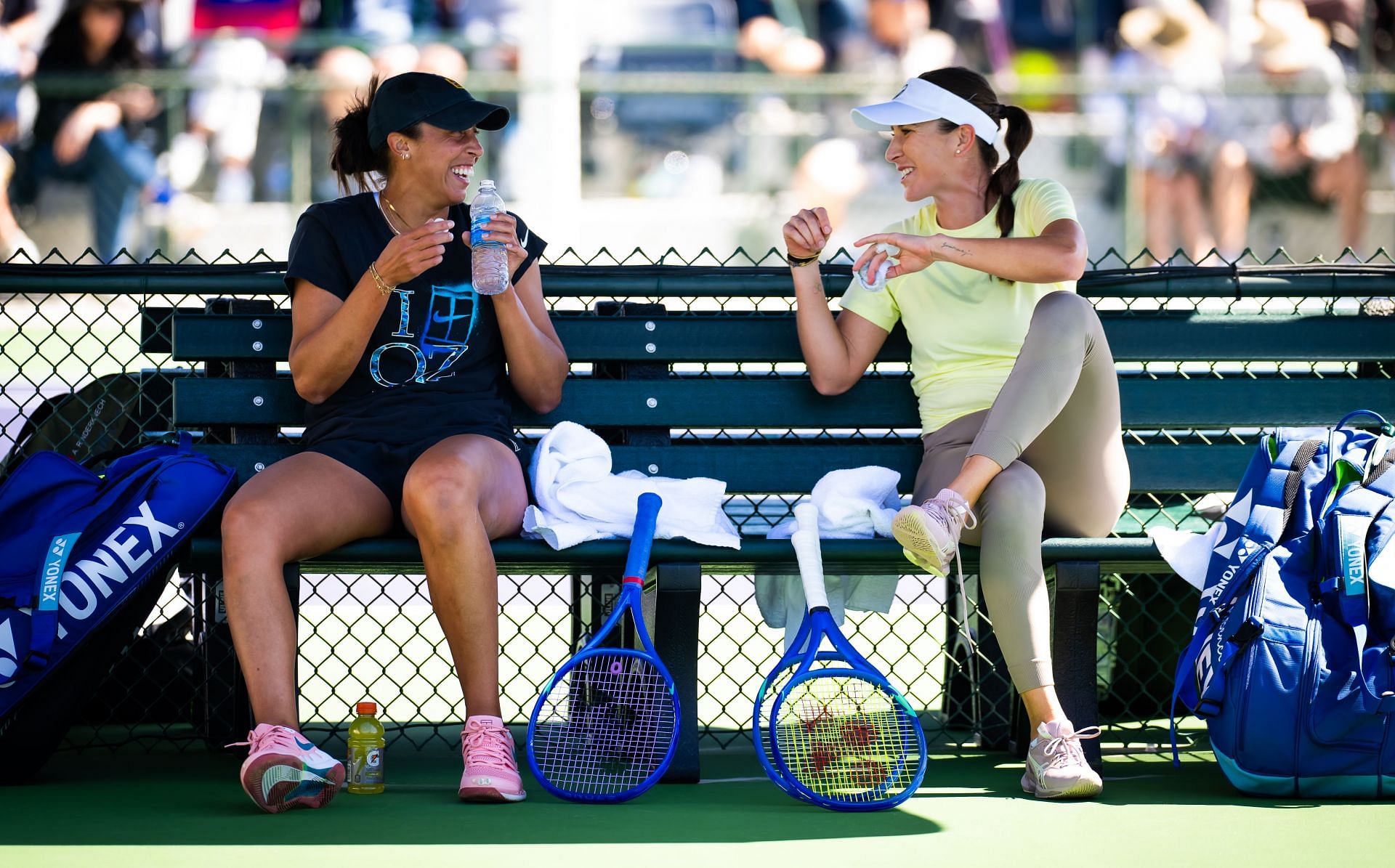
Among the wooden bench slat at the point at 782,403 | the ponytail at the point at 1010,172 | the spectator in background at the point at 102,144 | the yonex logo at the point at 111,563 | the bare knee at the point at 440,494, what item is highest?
the spectator in background at the point at 102,144

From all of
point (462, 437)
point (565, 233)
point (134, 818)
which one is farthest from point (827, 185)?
point (134, 818)

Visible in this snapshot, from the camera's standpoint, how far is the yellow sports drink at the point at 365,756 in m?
3.47

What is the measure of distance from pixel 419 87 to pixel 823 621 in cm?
156

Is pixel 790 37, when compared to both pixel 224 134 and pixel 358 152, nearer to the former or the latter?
pixel 224 134

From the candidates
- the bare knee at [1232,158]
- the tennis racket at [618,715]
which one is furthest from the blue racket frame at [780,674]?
the bare knee at [1232,158]

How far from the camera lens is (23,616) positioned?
3484mm

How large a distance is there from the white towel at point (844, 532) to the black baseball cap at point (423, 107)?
1.16m

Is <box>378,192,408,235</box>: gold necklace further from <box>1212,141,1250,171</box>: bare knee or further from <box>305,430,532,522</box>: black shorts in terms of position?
<box>1212,141,1250,171</box>: bare knee

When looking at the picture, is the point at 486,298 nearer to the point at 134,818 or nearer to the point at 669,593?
the point at 669,593

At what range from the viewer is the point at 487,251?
12.0 ft

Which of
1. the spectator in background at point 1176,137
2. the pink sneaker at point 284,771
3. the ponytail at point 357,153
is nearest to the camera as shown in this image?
the pink sneaker at point 284,771

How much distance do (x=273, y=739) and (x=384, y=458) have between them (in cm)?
74

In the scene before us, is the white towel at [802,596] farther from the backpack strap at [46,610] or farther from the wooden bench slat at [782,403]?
the backpack strap at [46,610]

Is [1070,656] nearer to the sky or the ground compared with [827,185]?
nearer to the ground
